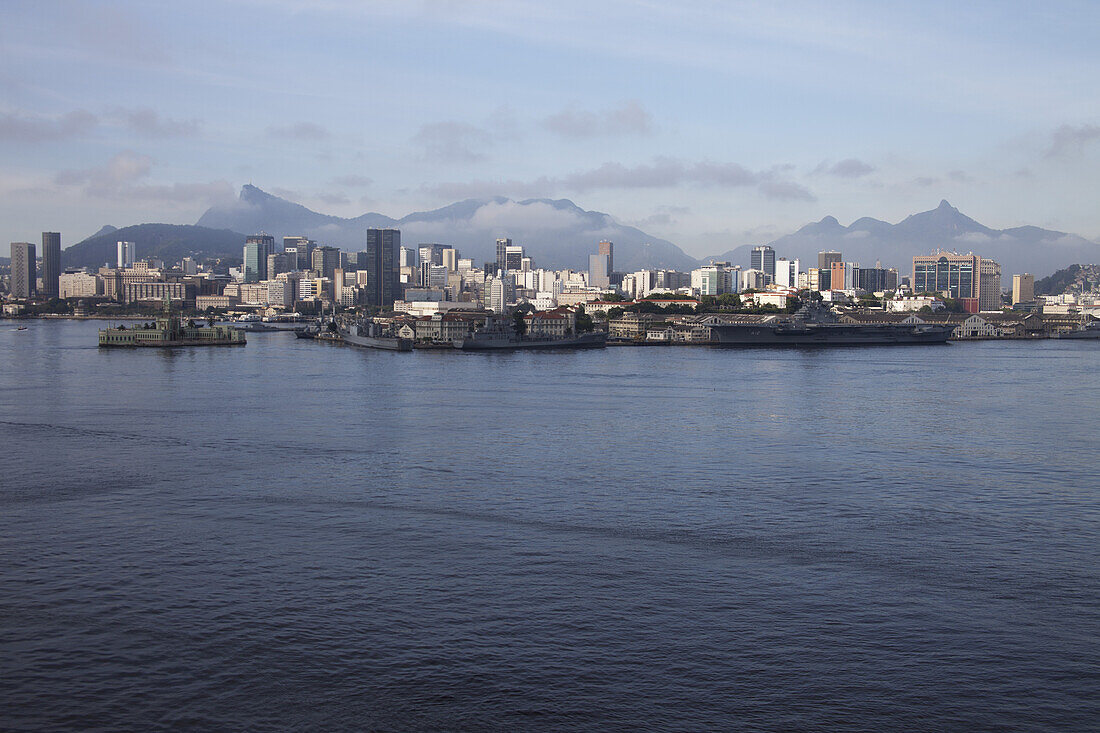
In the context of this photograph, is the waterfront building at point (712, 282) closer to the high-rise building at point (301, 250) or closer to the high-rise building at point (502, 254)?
the high-rise building at point (502, 254)

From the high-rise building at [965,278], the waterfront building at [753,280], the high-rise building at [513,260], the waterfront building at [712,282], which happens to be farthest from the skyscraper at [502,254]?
the high-rise building at [965,278]

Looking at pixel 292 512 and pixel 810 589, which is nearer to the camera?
pixel 810 589

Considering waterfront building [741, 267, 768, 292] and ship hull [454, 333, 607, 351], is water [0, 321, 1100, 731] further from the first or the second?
waterfront building [741, 267, 768, 292]

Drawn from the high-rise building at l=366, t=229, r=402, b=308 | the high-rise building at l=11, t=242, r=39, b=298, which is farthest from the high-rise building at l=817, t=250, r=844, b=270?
the high-rise building at l=11, t=242, r=39, b=298

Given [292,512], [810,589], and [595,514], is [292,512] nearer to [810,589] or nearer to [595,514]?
[595,514]

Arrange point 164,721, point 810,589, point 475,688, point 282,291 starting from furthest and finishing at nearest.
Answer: point 282,291
point 810,589
point 475,688
point 164,721

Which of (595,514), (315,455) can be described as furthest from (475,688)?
(315,455)

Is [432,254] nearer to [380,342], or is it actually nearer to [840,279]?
[840,279]
